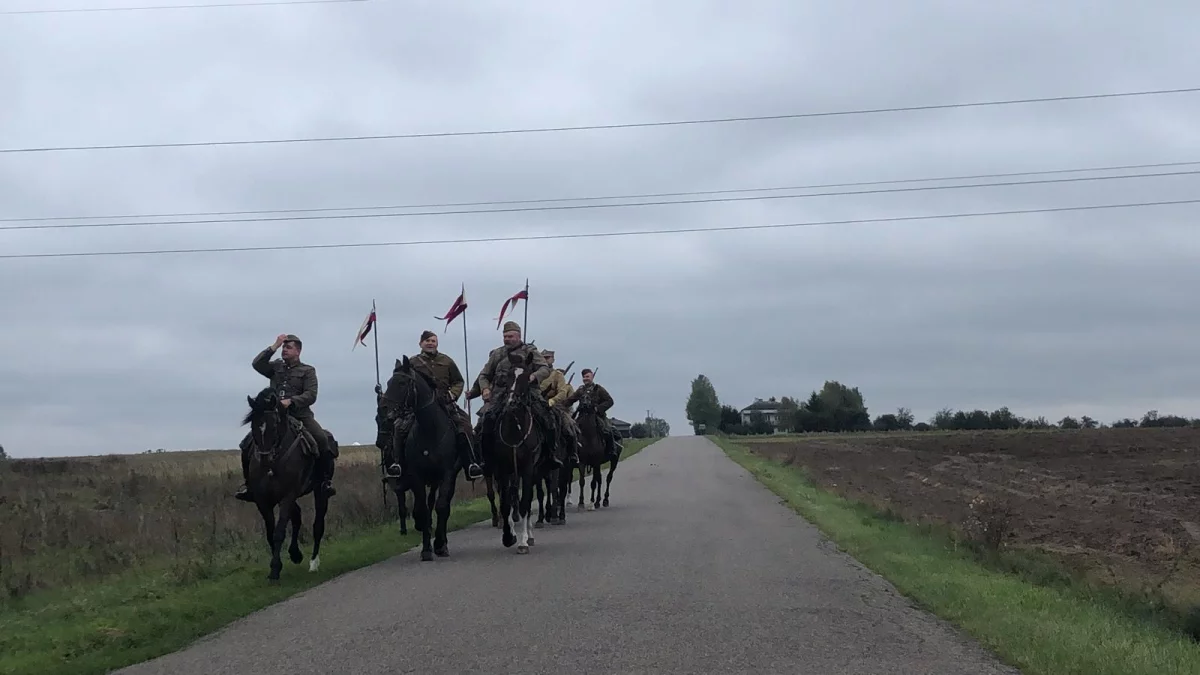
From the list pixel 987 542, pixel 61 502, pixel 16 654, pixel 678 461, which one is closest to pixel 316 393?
pixel 16 654

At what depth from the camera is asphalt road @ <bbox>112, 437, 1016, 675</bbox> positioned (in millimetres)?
8352

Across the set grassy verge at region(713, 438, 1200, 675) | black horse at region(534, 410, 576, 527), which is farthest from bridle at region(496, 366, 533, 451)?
grassy verge at region(713, 438, 1200, 675)

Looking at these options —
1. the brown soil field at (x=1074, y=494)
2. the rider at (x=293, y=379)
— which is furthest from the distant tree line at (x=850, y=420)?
the rider at (x=293, y=379)

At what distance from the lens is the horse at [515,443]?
15992 mm

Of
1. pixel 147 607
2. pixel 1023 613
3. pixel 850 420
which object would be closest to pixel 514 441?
pixel 147 607

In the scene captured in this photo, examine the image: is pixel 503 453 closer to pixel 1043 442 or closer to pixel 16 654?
pixel 16 654

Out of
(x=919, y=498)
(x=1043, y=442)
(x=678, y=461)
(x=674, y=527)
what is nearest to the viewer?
(x=674, y=527)

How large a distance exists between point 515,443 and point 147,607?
18.2 feet

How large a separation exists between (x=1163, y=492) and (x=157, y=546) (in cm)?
2577

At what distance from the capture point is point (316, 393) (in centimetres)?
1436

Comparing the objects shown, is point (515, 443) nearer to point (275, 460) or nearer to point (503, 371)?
point (503, 371)

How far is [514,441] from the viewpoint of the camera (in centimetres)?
1603

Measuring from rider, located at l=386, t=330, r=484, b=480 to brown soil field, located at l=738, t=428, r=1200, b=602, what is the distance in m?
7.94

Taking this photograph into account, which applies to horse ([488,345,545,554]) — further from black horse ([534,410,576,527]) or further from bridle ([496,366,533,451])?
black horse ([534,410,576,527])
